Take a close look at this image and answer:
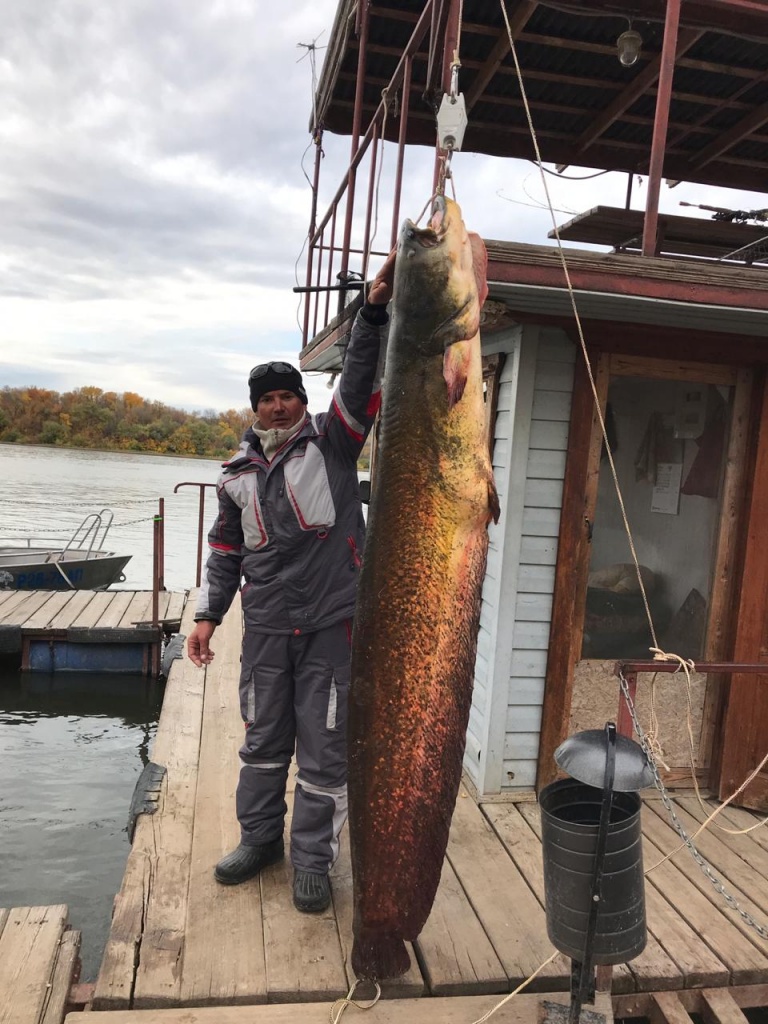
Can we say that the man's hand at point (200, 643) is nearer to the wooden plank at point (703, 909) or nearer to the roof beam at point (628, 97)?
the wooden plank at point (703, 909)

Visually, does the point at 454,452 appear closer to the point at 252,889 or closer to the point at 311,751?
the point at 311,751

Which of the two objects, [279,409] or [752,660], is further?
[752,660]

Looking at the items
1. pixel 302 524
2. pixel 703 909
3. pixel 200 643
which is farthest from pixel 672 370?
pixel 200 643

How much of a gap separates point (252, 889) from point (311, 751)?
752 mm

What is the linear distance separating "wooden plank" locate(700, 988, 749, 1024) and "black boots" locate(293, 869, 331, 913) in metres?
1.57

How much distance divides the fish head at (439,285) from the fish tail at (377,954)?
1581 mm

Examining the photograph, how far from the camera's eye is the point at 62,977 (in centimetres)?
279

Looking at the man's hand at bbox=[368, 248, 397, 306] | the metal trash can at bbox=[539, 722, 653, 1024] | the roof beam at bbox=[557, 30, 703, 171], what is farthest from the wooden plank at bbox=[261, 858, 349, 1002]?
A: the roof beam at bbox=[557, 30, 703, 171]

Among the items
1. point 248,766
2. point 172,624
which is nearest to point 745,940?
point 248,766

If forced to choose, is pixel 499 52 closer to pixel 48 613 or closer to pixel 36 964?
pixel 36 964

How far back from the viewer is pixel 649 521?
478cm

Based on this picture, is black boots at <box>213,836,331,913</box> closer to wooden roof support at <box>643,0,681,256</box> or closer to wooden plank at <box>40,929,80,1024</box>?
wooden plank at <box>40,929,80,1024</box>

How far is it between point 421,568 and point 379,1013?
187 cm

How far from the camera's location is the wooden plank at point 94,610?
34.0 feet
